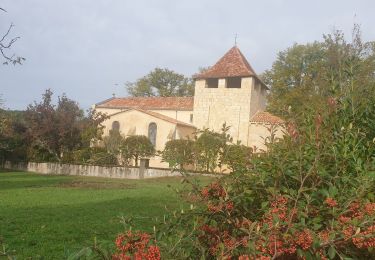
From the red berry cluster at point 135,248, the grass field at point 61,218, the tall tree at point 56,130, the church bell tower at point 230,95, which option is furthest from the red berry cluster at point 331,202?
the church bell tower at point 230,95

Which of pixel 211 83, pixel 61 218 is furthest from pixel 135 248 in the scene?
pixel 211 83

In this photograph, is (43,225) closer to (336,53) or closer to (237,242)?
(237,242)

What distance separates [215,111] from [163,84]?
30.4 meters

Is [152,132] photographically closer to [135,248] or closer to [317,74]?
[317,74]

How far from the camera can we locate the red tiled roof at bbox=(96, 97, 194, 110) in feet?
→ 154

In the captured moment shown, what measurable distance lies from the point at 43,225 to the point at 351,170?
323 inches

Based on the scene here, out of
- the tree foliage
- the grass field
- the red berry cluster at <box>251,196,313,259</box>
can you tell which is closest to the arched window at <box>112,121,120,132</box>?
the grass field

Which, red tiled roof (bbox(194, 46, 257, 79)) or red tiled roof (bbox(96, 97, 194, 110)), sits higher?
red tiled roof (bbox(194, 46, 257, 79))

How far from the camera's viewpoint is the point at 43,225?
9.78 metres

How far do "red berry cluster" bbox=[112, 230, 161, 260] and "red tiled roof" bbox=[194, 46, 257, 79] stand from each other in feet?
130

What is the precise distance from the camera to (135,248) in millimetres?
2414

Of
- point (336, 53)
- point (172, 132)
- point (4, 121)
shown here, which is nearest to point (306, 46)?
point (172, 132)

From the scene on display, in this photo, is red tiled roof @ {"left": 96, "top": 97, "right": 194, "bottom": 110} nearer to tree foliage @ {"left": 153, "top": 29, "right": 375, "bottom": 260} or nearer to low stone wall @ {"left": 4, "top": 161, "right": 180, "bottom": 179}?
low stone wall @ {"left": 4, "top": 161, "right": 180, "bottom": 179}

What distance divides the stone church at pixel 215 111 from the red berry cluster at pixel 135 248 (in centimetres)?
3805
